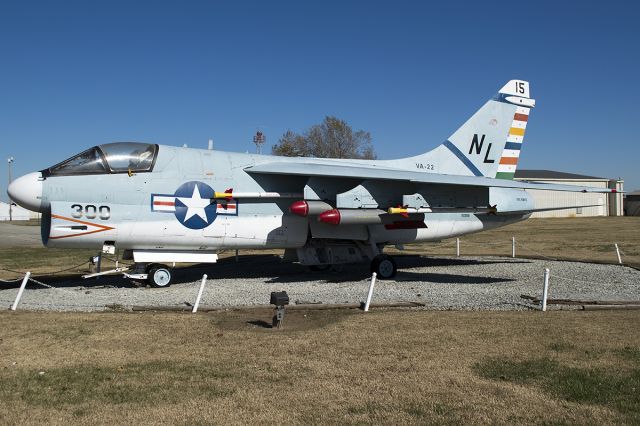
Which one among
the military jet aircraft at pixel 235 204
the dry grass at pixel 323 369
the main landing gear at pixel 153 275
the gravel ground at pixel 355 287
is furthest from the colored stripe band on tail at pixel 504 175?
the main landing gear at pixel 153 275

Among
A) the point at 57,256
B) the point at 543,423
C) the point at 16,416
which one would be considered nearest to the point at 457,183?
the point at 543,423

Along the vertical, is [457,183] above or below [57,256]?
above

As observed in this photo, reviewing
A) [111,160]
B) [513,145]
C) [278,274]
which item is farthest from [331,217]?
[513,145]

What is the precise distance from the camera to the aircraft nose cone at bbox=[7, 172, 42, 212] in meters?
11.7

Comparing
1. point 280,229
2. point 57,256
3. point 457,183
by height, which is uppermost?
point 457,183

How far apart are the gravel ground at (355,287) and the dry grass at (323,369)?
1.67 meters

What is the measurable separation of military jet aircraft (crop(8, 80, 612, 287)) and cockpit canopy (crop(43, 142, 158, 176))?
22 millimetres

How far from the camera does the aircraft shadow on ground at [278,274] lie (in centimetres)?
1402

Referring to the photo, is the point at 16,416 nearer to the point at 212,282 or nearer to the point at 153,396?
the point at 153,396

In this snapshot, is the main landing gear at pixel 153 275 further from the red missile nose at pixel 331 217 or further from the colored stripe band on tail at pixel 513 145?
the colored stripe band on tail at pixel 513 145

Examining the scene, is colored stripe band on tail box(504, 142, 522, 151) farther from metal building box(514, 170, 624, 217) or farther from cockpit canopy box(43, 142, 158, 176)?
metal building box(514, 170, 624, 217)

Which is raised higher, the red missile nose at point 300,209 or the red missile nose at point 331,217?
the red missile nose at point 300,209

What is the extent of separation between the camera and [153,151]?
1284cm

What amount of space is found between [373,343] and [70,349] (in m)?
4.00
